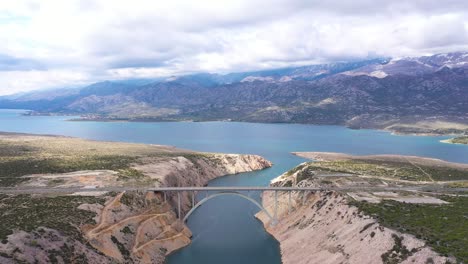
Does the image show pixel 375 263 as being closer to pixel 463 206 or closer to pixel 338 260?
pixel 338 260

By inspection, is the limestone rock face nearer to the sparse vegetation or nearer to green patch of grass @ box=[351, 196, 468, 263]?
green patch of grass @ box=[351, 196, 468, 263]

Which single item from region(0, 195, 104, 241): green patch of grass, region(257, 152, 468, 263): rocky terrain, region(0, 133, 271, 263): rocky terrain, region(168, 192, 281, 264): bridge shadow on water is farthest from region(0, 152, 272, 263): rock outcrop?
region(257, 152, 468, 263): rocky terrain

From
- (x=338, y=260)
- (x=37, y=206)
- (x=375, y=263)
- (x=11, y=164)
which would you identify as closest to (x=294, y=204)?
(x=338, y=260)

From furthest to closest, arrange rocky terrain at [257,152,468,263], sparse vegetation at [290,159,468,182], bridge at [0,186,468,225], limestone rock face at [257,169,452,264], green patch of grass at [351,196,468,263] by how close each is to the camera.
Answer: sparse vegetation at [290,159,468,182], bridge at [0,186,468,225], limestone rock face at [257,169,452,264], rocky terrain at [257,152,468,263], green patch of grass at [351,196,468,263]

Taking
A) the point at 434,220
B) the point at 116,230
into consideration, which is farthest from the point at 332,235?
the point at 116,230

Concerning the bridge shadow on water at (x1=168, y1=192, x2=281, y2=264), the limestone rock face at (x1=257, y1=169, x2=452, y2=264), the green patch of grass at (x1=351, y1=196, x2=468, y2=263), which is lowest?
the bridge shadow on water at (x1=168, y1=192, x2=281, y2=264)

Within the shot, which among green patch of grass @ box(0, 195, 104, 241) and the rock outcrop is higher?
green patch of grass @ box(0, 195, 104, 241)
